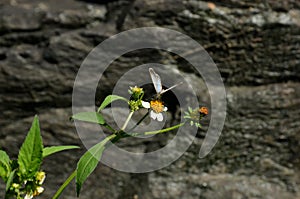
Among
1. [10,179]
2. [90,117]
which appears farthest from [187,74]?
[10,179]

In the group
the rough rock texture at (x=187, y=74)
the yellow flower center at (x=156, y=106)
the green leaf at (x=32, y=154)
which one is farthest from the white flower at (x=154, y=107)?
the rough rock texture at (x=187, y=74)

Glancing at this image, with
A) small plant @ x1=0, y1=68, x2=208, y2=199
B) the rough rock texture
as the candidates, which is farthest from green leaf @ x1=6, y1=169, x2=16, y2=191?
the rough rock texture

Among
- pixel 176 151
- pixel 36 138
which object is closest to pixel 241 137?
pixel 176 151

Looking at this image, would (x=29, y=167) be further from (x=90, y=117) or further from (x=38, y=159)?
(x=90, y=117)

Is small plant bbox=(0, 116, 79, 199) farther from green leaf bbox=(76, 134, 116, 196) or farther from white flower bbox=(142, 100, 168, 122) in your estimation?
white flower bbox=(142, 100, 168, 122)

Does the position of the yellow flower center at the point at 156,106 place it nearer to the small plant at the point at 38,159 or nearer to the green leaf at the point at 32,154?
the small plant at the point at 38,159

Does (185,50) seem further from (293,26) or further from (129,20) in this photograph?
(293,26)
